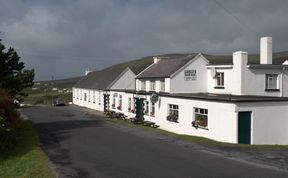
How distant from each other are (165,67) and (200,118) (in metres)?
15.1

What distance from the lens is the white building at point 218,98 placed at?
28.6 meters

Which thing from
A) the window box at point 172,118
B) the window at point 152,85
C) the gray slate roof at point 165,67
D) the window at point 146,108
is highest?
the gray slate roof at point 165,67

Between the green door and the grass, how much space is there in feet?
43.6

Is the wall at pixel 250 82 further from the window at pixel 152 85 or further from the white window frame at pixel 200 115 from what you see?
the window at pixel 152 85

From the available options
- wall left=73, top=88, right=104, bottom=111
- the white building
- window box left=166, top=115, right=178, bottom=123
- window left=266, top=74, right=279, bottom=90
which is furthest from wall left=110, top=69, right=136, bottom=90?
window left=266, top=74, right=279, bottom=90

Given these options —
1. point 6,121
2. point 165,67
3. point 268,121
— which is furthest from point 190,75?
point 6,121

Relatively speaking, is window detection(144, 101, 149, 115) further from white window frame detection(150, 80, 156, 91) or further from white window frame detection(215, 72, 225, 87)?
white window frame detection(215, 72, 225, 87)

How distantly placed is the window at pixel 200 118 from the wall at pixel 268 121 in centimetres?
393

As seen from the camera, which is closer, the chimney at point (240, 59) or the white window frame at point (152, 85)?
the chimney at point (240, 59)

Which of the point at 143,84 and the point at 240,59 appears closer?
the point at 240,59

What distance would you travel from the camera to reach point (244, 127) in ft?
93.2

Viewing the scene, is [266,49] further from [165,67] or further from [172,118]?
[172,118]

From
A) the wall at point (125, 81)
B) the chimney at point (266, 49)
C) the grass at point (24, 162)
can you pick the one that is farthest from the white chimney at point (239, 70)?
the wall at point (125, 81)

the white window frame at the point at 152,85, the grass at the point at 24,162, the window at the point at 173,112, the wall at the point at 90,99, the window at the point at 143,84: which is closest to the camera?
the grass at the point at 24,162
